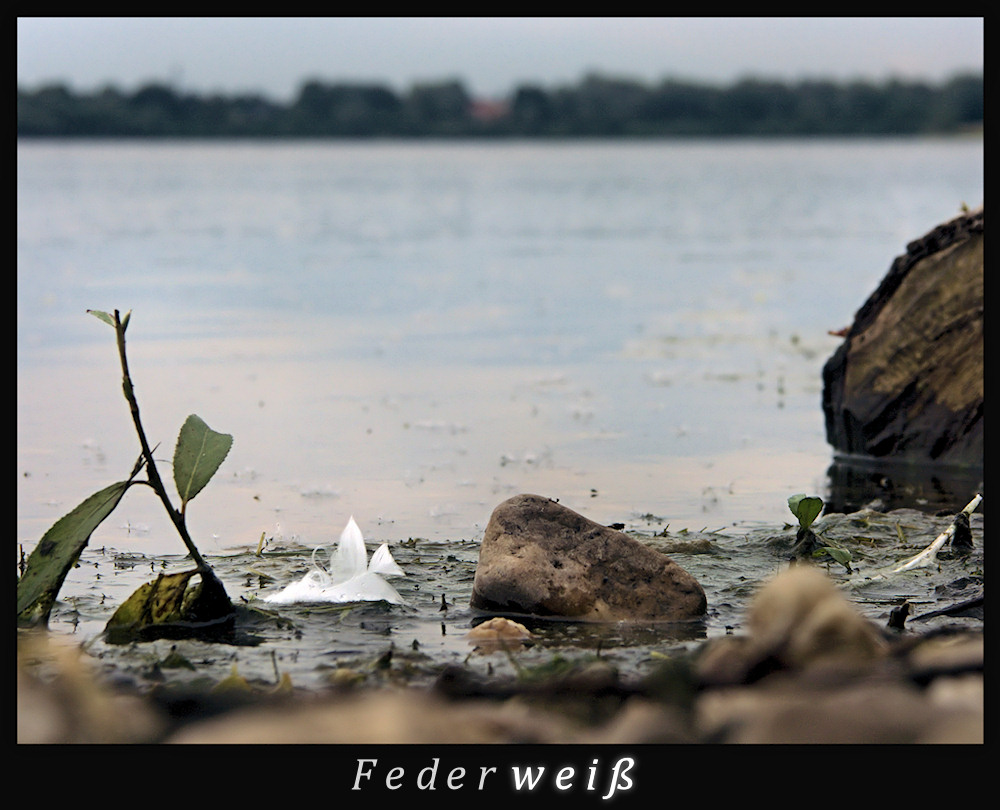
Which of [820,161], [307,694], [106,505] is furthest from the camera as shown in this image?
[820,161]

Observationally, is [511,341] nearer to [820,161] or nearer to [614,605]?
[614,605]

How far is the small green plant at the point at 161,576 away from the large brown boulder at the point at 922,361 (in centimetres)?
437

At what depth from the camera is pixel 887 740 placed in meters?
2.49

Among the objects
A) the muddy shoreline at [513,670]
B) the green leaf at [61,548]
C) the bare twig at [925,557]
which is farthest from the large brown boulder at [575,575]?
the green leaf at [61,548]

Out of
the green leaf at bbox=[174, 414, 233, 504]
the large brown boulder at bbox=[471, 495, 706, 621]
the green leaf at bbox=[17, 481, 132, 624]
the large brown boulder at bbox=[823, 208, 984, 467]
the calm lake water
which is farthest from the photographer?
the large brown boulder at bbox=[823, 208, 984, 467]

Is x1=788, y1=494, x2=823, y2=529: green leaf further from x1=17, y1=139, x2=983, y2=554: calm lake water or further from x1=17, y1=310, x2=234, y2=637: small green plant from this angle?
x1=17, y1=310, x2=234, y2=637: small green plant

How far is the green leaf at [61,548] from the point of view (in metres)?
3.87

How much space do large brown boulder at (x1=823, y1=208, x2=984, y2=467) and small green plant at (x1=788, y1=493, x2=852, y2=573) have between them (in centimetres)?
227

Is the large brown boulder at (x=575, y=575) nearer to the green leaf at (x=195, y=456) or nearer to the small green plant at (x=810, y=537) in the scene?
the small green plant at (x=810, y=537)

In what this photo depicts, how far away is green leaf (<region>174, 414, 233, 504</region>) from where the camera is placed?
13.1 feet

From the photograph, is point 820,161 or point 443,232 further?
point 820,161

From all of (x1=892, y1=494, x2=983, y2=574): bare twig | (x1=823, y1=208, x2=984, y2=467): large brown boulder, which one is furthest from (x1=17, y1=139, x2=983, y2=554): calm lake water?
(x1=892, y1=494, x2=983, y2=574): bare twig

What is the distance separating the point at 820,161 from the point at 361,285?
174ft

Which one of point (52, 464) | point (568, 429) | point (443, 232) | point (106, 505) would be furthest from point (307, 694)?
point (443, 232)
